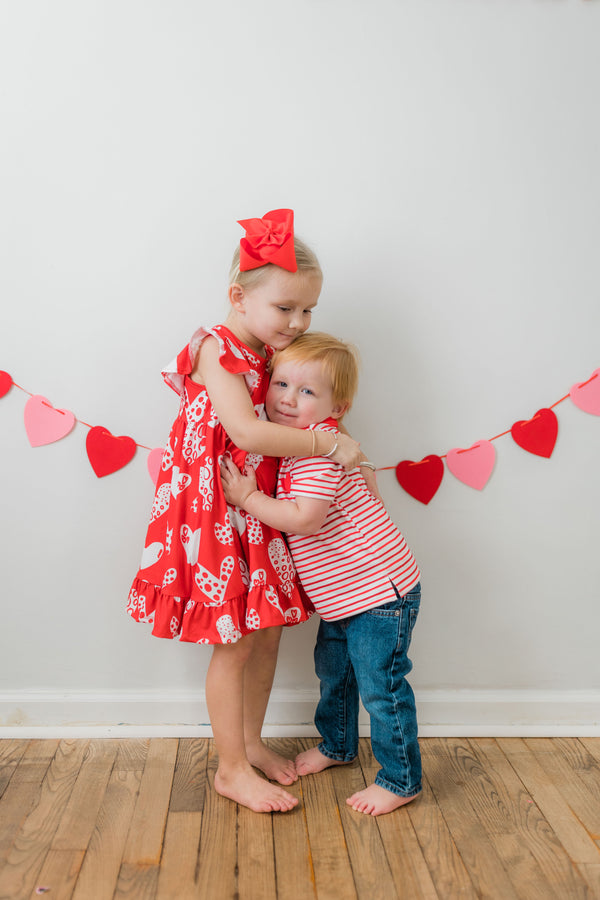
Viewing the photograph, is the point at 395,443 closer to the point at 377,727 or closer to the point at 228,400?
the point at 228,400

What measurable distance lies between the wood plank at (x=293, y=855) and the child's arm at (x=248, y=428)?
666 mm

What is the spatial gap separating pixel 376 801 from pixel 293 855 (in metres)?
0.21

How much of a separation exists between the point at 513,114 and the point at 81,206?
3.14 feet

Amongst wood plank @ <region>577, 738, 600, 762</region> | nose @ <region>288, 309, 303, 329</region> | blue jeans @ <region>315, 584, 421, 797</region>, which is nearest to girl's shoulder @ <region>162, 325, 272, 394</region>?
nose @ <region>288, 309, 303, 329</region>

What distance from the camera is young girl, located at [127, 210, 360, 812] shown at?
4.50 feet

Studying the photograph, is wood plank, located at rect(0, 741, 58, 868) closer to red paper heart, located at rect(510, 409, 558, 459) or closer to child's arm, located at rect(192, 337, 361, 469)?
child's arm, located at rect(192, 337, 361, 469)

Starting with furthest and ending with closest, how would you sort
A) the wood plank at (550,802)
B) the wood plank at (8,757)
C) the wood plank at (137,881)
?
the wood plank at (8,757)
the wood plank at (550,802)
the wood plank at (137,881)

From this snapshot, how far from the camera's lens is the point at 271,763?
5.07 feet

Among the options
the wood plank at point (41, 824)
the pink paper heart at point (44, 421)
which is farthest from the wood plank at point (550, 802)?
the pink paper heart at point (44, 421)

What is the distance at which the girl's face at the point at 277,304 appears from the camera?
1373 mm

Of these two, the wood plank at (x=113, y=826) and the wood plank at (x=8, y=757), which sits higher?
the wood plank at (x=113, y=826)

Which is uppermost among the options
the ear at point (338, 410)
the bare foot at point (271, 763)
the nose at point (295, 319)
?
the nose at point (295, 319)

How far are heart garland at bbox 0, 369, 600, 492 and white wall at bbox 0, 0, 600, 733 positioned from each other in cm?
2

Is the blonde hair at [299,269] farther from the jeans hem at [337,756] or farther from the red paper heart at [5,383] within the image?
the jeans hem at [337,756]
